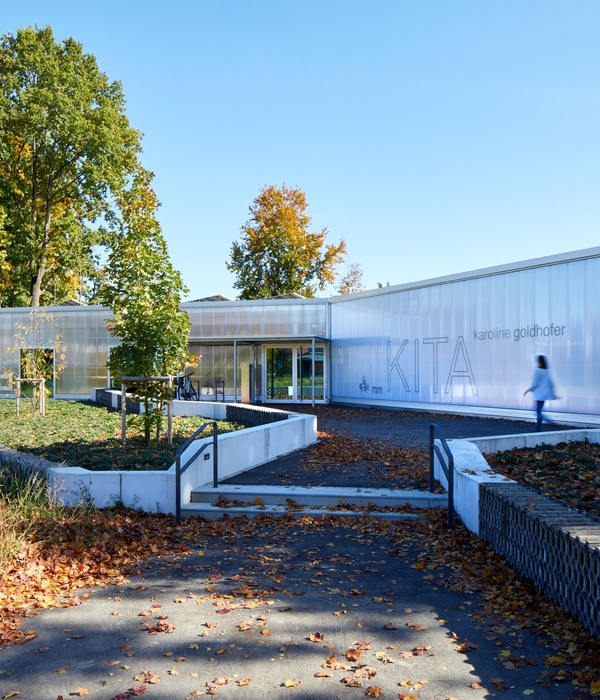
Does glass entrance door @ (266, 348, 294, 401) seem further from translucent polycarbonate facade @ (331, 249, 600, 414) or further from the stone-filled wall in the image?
the stone-filled wall

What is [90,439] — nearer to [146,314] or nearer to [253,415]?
[146,314]

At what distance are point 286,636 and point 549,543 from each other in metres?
2.08

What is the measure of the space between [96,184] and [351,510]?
103ft

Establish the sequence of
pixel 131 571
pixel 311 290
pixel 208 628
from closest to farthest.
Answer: pixel 208 628, pixel 131 571, pixel 311 290

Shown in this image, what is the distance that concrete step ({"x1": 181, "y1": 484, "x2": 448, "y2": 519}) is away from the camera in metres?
8.62

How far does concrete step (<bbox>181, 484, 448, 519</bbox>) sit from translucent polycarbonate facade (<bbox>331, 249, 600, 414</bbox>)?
10.5m

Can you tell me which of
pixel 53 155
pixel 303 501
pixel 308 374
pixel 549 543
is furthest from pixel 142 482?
pixel 53 155

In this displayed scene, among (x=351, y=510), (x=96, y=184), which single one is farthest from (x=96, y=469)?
(x=96, y=184)

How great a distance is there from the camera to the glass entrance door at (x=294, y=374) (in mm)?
29641

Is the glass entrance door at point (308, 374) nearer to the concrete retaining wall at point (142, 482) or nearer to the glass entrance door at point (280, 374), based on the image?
the glass entrance door at point (280, 374)

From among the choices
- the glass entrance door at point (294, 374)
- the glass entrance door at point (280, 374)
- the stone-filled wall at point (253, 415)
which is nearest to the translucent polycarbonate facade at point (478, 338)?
the glass entrance door at point (294, 374)

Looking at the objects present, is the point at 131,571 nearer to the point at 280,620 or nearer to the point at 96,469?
the point at 280,620

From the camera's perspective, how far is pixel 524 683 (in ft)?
13.2

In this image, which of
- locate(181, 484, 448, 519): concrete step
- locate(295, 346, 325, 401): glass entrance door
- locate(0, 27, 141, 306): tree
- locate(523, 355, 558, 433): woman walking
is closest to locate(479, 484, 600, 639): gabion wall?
locate(181, 484, 448, 519): concrete step
